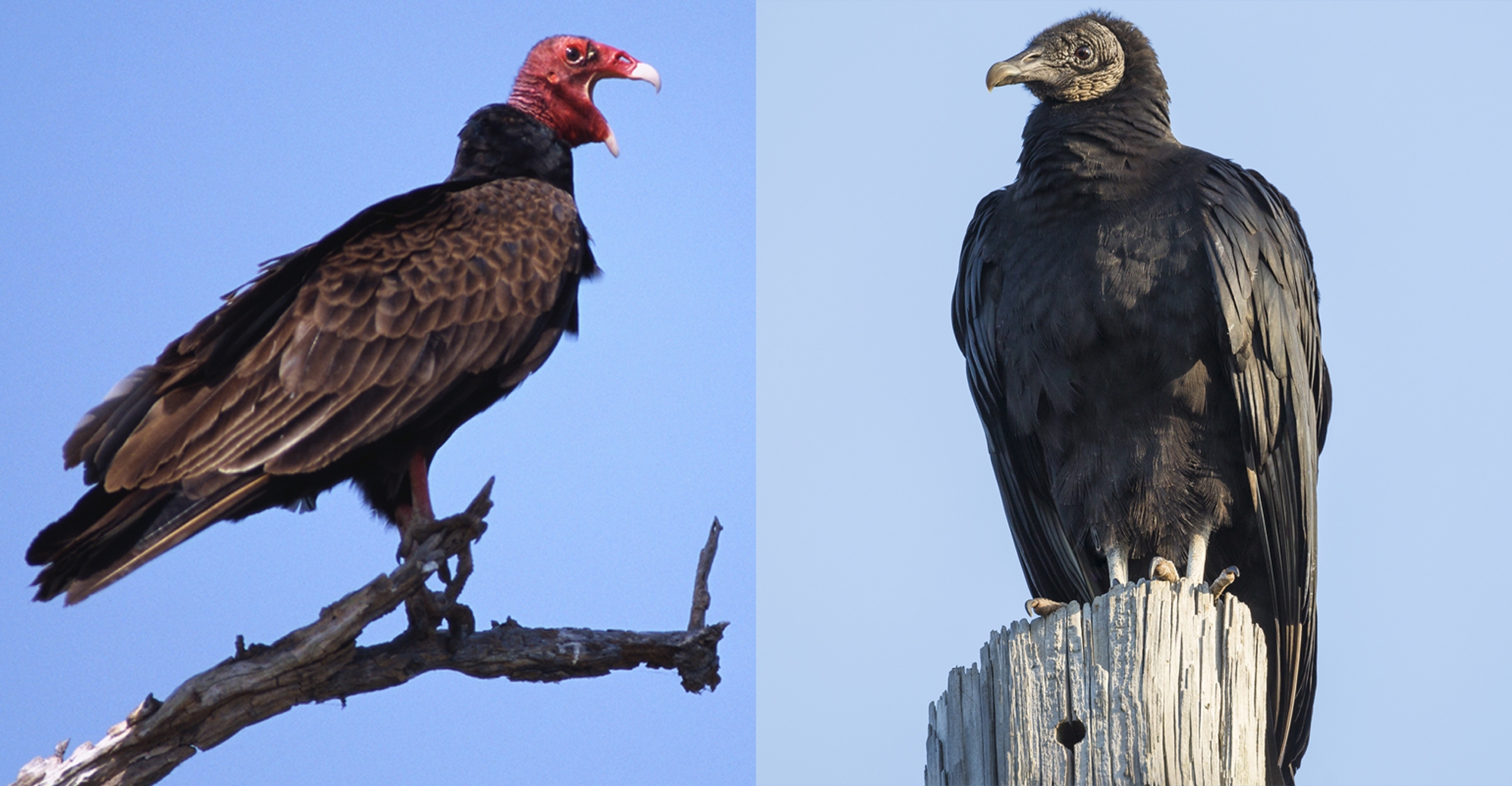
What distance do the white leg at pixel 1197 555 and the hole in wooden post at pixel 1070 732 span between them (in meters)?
1.42

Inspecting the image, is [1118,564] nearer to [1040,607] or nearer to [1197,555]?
[1197,555]

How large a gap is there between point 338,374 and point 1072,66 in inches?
98.0

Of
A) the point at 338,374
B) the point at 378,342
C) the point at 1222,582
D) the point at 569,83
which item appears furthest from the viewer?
the point at 569,83

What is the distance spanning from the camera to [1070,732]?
114 inches

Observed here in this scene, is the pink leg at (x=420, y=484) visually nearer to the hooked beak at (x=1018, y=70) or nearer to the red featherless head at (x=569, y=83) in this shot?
the red featherless head at (x=569, y=83)

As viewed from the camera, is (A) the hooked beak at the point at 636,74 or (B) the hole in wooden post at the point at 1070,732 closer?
(B) the hole in wooden post at the point at 1070,732

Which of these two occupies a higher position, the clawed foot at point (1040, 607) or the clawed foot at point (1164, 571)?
the clawed foot at point (1164, 571)

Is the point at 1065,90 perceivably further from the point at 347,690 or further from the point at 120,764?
the point at 120,764

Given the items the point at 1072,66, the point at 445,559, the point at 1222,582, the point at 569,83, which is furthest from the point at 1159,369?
the point at 569,83

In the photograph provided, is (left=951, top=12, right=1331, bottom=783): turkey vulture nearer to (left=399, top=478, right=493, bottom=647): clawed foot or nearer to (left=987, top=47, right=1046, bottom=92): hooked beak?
(left=987, top=47, right=1046, bottom=92): hooked beak

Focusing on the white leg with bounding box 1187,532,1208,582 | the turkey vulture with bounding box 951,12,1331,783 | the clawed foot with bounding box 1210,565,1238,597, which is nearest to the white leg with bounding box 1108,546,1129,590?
the turkey vulture with bounding box 951,12,1331,783

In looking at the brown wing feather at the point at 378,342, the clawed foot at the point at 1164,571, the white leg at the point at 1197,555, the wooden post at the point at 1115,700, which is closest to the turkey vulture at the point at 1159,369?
the white leg at the point at 1197,555

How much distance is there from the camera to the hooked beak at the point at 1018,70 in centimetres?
452

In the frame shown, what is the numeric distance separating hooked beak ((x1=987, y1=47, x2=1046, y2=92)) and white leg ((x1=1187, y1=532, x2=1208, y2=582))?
1.54 meters
